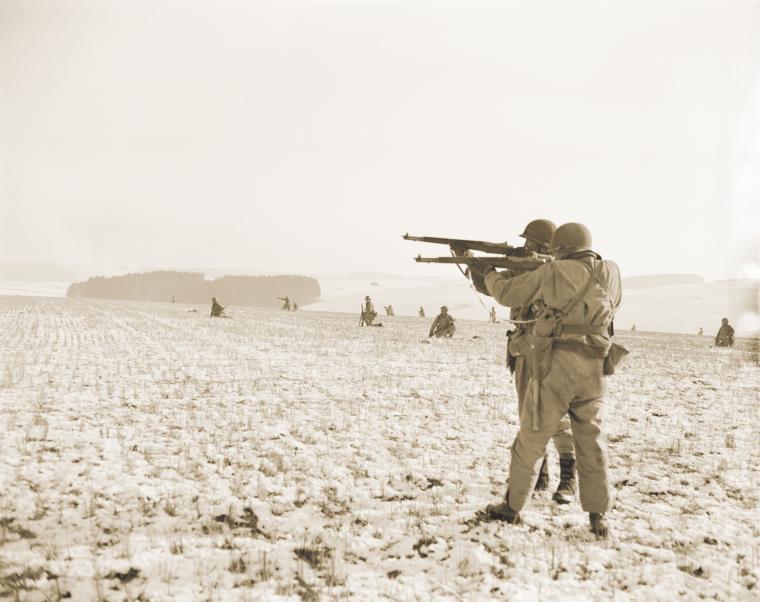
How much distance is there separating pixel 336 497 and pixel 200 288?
13965cm

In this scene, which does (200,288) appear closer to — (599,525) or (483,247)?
(483,247)

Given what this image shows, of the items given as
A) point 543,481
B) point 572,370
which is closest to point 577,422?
point 572,370

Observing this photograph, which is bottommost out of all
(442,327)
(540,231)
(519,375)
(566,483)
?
(566,483)

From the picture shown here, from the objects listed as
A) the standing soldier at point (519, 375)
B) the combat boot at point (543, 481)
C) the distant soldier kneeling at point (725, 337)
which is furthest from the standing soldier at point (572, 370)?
the distant soldier kneeling at point (725, 337)

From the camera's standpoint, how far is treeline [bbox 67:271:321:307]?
125250 mm

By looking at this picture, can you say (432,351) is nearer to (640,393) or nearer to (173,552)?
(640,393)

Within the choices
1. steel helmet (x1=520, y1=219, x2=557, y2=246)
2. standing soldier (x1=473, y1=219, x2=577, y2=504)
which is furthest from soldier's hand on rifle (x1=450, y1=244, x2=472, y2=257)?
steel helmet (x1=520, y1=219, x2=557, y2=246)

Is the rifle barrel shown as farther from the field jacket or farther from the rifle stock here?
the field jacket

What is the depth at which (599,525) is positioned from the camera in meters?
3.88

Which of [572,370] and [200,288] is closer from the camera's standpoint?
[572,370]

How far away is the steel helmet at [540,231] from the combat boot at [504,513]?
2.21 metres

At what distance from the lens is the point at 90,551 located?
3.37 meters

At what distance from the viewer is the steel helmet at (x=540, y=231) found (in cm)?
468

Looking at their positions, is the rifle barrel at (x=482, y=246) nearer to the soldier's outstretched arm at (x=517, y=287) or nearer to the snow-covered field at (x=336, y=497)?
the soldier's outstretched arm at (x=517, y=287)
